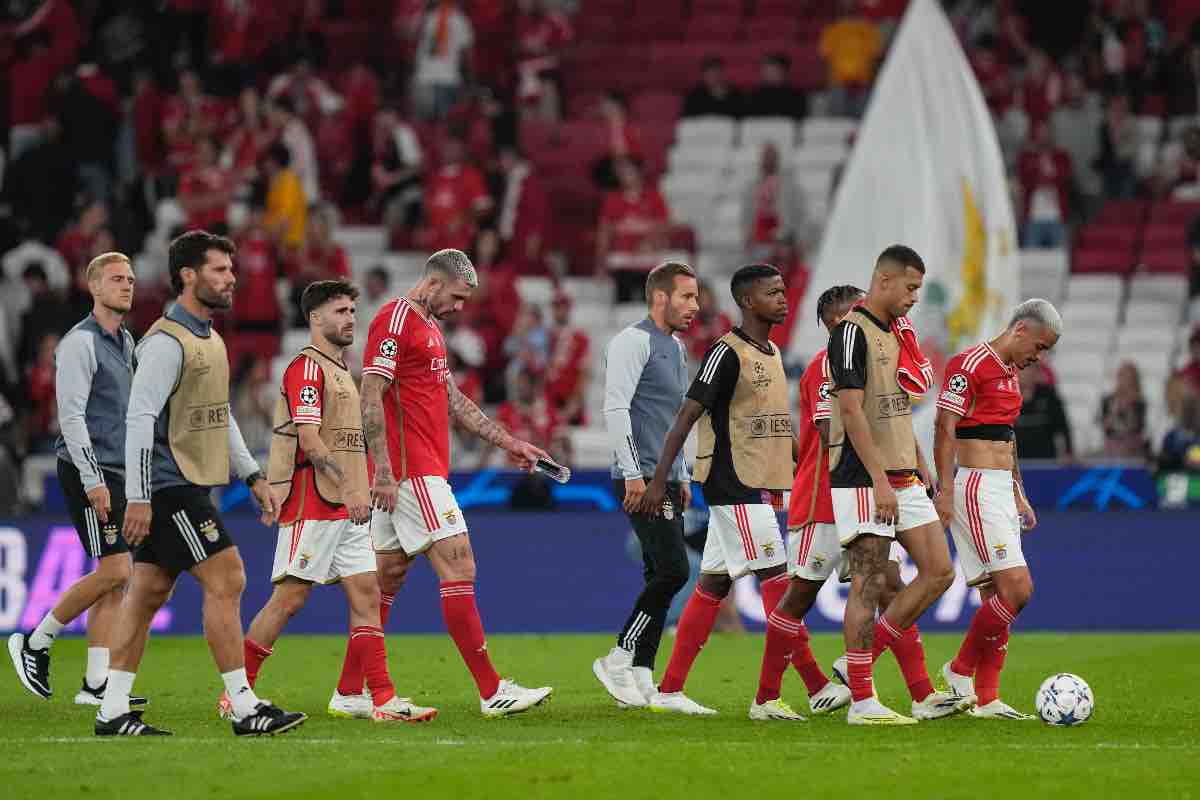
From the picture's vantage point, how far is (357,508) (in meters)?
10.7

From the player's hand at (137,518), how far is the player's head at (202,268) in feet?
3.71

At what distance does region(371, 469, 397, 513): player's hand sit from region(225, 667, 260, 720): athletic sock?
4.15 ft

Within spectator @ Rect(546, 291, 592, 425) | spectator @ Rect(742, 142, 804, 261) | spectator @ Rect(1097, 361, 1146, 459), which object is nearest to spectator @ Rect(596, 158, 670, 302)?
spectator @ Rect(742, 142, 804, 261)

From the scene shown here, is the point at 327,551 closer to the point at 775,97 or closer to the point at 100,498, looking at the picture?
the point at 100,498

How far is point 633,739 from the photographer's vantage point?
33.2 ft

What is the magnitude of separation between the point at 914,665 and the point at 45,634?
520cm

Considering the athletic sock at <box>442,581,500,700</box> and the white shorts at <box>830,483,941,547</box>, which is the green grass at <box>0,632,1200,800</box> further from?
the white shorts at <box>830,483,941,547</box>

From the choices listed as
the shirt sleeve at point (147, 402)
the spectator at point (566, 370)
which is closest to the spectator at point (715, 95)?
the spectator at point (566, 370)

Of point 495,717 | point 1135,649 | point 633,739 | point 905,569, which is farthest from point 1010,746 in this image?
point 905,569

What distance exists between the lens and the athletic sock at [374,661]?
10.9 meters

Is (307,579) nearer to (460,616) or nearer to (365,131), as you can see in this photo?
(460,616)

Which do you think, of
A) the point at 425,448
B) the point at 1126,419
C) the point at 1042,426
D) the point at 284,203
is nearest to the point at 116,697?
the point at 425,448

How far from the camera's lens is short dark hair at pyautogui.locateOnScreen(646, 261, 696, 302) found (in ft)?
38.4

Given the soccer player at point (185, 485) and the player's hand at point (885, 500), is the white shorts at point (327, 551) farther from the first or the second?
the player's hand at point (885, 500)
